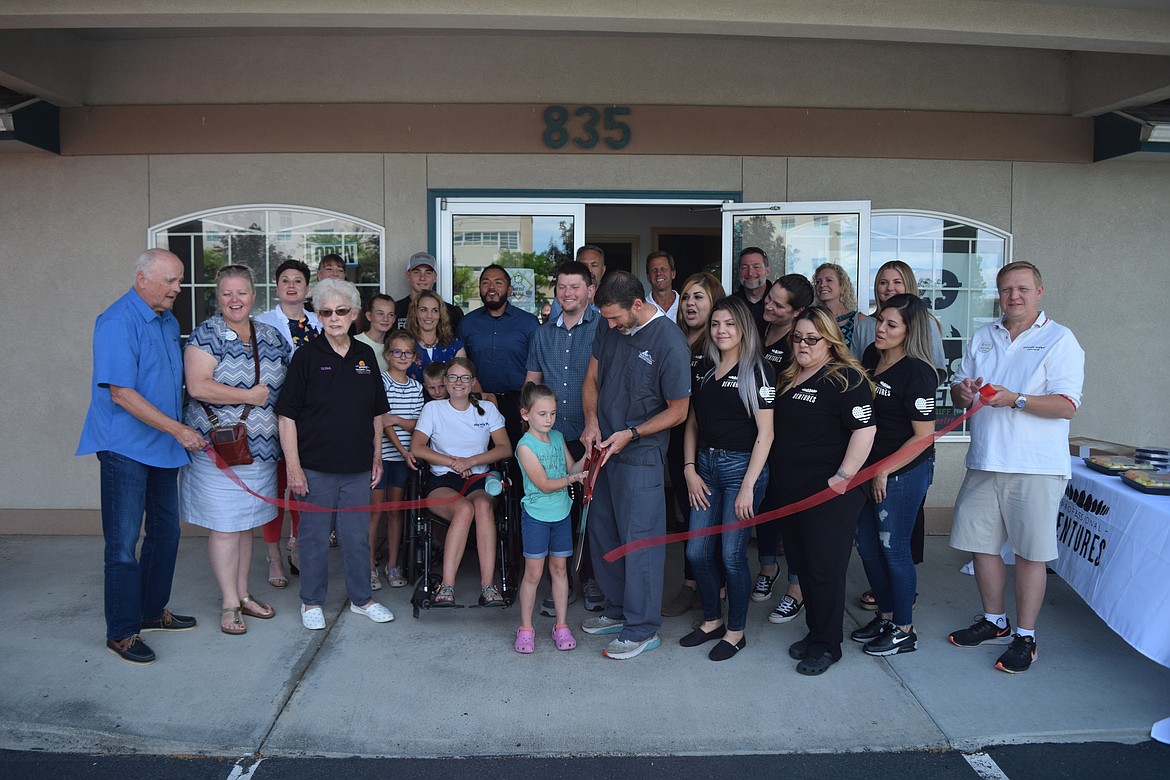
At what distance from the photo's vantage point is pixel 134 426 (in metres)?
3.89

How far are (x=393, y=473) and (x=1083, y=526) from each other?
367cm

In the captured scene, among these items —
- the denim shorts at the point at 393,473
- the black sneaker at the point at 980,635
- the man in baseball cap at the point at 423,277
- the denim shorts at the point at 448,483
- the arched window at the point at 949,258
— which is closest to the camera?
the black sneaker at the point at 980,635

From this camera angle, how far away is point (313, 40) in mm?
6023

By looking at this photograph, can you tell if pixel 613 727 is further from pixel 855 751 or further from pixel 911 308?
pixel 911 308

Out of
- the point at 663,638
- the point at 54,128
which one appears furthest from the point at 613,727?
the point at 54,128

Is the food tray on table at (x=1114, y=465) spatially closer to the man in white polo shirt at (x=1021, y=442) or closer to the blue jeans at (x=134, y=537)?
the man in white polo shirt at (x=1021, y=442)

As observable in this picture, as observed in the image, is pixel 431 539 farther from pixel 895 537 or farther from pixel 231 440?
pixel 895 537

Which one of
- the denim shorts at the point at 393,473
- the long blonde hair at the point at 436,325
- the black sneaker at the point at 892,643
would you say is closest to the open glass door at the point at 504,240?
the long blonde hair at the point at 436,325

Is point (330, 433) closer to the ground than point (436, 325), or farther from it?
closer to the ground

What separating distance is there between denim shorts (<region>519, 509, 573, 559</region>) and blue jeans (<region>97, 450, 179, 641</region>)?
5.68ft

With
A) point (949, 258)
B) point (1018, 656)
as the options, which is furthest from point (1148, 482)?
point (949, 258)

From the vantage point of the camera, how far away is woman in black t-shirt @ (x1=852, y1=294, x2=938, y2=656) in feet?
12.6

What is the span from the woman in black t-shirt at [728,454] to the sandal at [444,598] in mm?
1191

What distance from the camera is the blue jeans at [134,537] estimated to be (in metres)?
3.88
